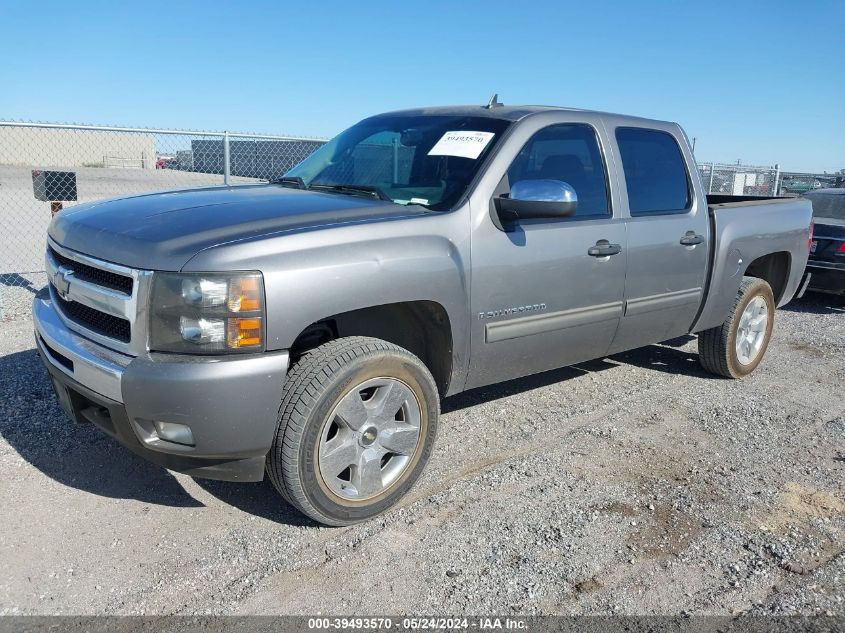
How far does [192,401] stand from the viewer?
104 inches

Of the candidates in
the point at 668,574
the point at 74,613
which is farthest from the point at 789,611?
the point at 74,613

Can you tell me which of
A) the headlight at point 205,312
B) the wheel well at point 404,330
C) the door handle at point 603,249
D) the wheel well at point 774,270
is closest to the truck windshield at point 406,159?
the wheel well at point 404,330

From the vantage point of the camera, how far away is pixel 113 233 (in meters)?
2.97

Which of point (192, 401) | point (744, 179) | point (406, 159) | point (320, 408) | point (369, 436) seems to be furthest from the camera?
point (744, 179)

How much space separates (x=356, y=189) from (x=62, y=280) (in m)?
1.52

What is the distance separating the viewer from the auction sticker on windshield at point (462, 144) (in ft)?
12.2

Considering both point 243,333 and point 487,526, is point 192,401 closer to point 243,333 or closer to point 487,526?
point 243,333

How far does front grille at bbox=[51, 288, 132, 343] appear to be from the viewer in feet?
9.27

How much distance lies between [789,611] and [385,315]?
209cm

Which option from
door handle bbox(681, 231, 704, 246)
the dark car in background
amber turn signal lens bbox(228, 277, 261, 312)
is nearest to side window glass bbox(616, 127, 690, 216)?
door handle bbox(681, 231, 704, 246)

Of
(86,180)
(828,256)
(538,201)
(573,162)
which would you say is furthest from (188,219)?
(86,180)

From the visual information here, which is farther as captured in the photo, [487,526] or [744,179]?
[744,179]

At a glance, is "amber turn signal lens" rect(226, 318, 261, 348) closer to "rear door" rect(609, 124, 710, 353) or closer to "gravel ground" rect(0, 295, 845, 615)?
"gravel ground" rect(0, 295, 845, 615)

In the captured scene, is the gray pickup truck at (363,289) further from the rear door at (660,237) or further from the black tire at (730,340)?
the black tire at (730,340)
